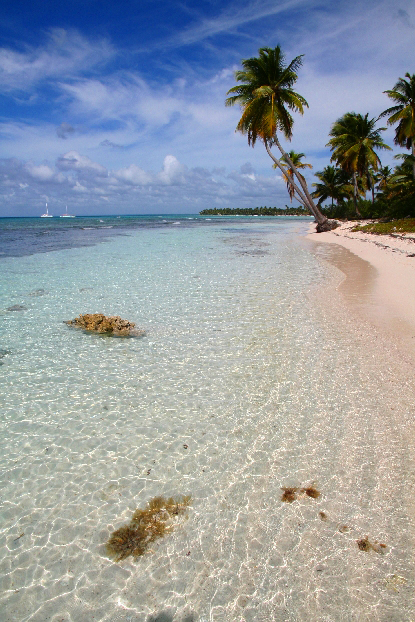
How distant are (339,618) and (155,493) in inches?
66.6

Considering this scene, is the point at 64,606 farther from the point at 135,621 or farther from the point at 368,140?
the point at 368,140

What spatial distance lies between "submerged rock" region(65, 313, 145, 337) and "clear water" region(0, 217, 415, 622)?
0.31m

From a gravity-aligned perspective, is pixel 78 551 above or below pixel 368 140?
below

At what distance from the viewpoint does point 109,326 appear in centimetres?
729

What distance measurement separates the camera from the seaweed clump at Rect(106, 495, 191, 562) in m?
2.70

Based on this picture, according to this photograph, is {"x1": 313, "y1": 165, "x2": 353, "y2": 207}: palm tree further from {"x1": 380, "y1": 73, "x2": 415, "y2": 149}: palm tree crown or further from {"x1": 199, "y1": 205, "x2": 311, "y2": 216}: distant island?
{"x1": 199, "y1": 205, "x2": 311, "y2": 216}: distant island

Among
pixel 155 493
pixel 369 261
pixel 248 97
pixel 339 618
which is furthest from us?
pixel 248 97

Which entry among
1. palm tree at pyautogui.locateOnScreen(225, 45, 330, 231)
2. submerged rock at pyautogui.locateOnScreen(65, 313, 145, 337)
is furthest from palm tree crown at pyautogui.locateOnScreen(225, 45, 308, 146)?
submerged rock at pyautogui.locateOnScreen(65, 313, 145, 337)

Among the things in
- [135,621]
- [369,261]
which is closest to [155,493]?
[135,621]

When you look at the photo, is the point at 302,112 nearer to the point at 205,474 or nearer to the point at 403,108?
the point at 403,108

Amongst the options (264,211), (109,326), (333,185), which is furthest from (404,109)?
(264,211)

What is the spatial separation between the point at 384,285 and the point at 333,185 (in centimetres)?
4957

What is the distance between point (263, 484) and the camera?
3248 millimetres

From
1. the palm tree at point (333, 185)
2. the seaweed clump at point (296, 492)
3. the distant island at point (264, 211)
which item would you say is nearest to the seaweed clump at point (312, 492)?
the seaweed clump at point (296, 492)
